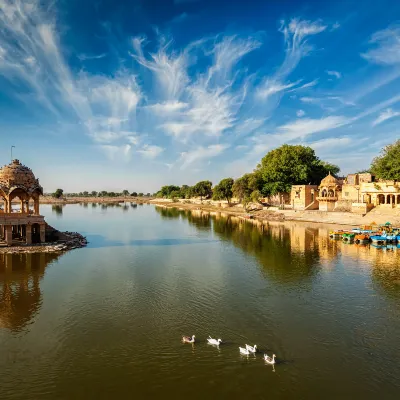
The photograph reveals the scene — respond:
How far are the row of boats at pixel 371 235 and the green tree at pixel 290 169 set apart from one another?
35.4 m

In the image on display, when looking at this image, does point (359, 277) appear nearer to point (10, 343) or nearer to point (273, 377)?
point (273, 377)

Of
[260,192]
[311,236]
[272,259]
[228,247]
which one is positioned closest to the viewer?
[272,259]

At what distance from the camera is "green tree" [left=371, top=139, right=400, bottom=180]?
5920 centimetres

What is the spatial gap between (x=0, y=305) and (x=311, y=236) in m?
40.0

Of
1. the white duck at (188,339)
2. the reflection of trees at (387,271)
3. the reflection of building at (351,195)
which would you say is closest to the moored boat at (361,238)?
the reflection of trees at (387,271)

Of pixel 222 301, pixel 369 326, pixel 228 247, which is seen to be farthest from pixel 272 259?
pixel 369 326

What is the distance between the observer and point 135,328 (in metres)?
17.0

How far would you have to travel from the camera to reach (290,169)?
82562 mm

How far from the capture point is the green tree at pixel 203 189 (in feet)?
455

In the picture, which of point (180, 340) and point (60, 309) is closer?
point (180, 340)

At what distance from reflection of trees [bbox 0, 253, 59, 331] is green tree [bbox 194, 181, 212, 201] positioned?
106 metres

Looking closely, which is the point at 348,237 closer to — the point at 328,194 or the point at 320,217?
the point at 320,217

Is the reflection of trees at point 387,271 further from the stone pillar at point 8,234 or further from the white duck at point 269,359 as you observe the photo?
the stone pillar at point 8,234

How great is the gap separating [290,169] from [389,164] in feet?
84.3
